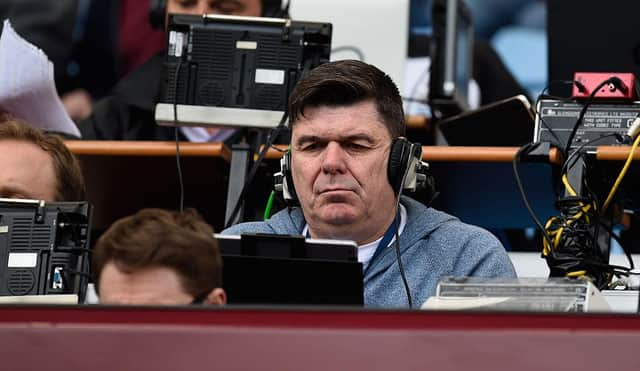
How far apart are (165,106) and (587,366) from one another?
215cm

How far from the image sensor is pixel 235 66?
12.1ft

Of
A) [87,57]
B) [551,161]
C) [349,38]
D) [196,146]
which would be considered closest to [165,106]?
[196,146]

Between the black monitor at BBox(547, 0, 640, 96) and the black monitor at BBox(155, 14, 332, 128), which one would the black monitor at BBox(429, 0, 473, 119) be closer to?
the black monitor at BBox(547, 0, 640, 96)

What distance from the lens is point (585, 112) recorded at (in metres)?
3.33

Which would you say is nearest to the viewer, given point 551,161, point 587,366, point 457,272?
point 587,366

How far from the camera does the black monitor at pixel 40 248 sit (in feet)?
9.49

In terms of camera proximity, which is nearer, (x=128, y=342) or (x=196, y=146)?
(x=128, y=342)

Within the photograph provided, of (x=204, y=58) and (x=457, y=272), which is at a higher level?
(x=204, y=58)

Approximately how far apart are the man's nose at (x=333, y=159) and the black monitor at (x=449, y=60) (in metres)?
1.42

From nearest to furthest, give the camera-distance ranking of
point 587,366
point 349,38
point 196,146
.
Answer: point 587,366, point 196,146, point 349,38

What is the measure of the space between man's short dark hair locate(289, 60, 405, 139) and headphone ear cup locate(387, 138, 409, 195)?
8 cm

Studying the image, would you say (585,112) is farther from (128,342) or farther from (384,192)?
(128,342)

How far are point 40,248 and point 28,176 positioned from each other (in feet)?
1.17

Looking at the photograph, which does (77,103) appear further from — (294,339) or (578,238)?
(294,339)
